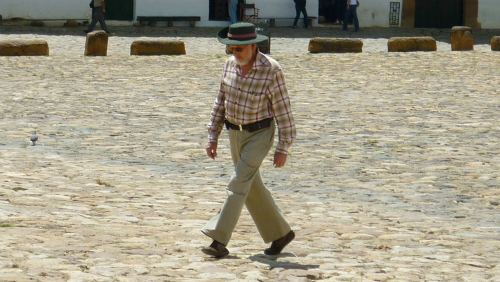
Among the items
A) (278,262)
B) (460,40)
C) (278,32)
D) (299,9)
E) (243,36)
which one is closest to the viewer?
(278,262)

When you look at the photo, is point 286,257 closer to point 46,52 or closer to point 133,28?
point 46,52

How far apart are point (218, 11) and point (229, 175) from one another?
26.3m

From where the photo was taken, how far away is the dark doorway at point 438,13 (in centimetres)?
3944

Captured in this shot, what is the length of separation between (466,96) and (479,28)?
2104 centimetres

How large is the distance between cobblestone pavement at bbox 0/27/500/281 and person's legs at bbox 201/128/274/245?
0.63 ft

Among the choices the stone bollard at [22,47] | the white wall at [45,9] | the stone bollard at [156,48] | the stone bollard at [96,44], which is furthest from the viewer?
the white wall at [45,9]

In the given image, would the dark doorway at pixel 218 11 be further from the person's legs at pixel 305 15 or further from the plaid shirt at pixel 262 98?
the plaid shirt at pixel 262 98

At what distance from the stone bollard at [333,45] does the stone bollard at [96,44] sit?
426 cm

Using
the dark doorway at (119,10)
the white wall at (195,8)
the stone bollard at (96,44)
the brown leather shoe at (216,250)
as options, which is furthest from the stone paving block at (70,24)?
the brown leather shoe at (216,250)

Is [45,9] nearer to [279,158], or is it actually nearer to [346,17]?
[346,17]

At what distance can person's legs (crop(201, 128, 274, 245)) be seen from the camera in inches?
320

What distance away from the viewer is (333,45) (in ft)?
88.2

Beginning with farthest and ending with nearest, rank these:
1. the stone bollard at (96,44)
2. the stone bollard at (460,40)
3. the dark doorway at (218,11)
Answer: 1. the dark doorway at (218,11)
2. the stone bollard at (460,40)
3. the stone bollard at (96,44)

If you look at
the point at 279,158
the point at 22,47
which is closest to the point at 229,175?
the point at 279,158
